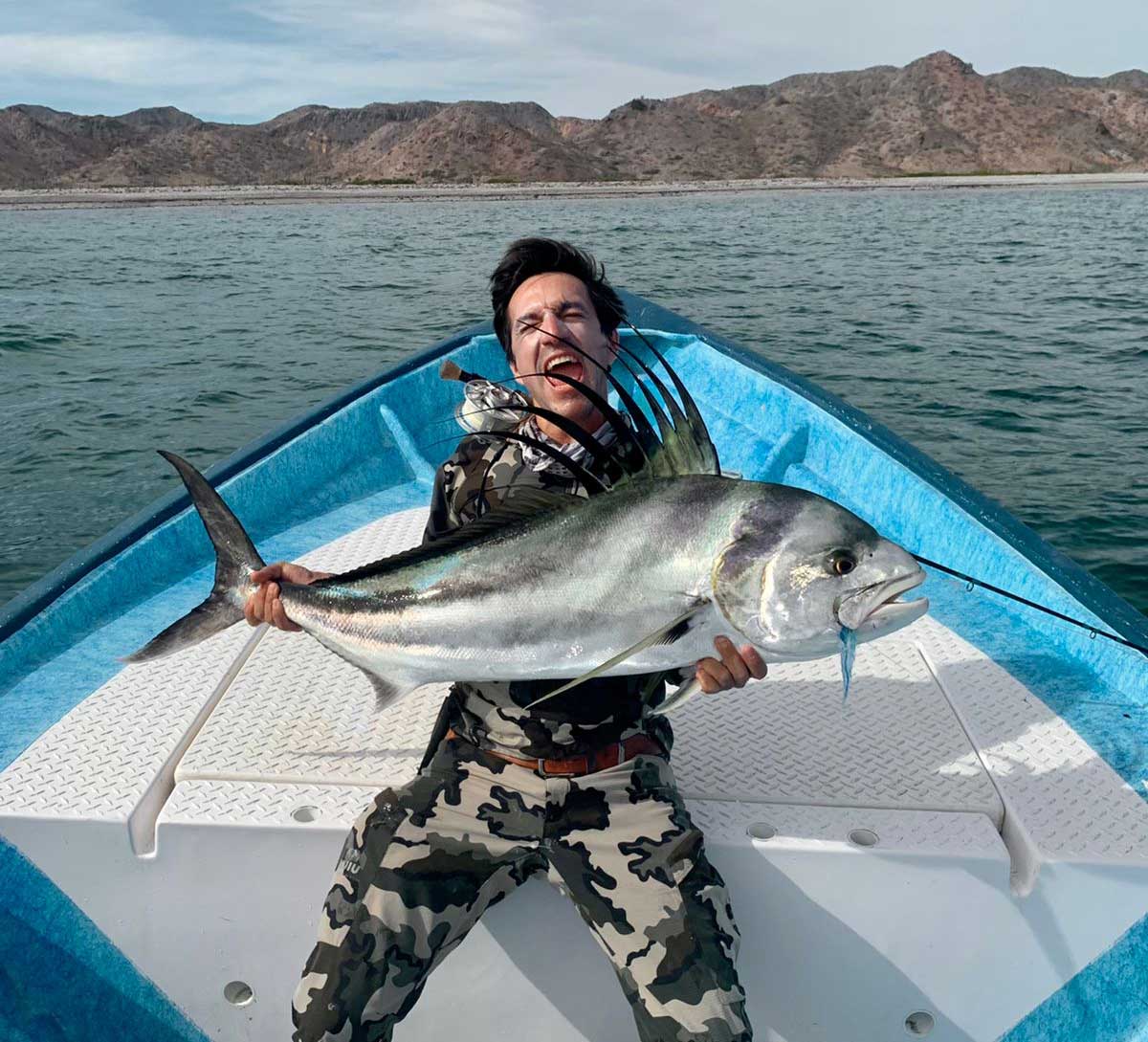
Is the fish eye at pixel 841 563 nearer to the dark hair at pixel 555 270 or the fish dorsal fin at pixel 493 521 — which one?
the fish dorsal fin at pixel 493 521

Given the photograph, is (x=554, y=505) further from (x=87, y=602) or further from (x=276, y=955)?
(x=87, y=602)

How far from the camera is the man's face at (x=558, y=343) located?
9.97 feet

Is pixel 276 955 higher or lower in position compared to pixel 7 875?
lower

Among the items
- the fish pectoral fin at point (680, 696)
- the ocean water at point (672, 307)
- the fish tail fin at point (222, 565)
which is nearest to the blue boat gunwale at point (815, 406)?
the fish tail fin at point (222, 565)

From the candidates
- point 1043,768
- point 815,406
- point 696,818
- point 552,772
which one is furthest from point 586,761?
point 815,406

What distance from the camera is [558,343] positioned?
3041 millimetres

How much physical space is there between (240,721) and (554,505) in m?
1.54

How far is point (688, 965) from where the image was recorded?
7.51 ft

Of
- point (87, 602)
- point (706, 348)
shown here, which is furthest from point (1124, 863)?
point (706, 348)

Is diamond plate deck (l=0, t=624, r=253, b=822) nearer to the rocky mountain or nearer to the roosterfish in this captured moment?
the roosterfish

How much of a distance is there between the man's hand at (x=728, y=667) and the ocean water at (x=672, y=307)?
610 centimetres

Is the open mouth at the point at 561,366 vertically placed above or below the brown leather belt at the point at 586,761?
above

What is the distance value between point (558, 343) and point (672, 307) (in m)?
19.4

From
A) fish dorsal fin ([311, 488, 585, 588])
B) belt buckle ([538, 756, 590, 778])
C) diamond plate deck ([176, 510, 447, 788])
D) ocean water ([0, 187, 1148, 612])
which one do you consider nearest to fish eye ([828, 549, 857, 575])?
fish dorsal fin ([311, 488, 585, 588])
